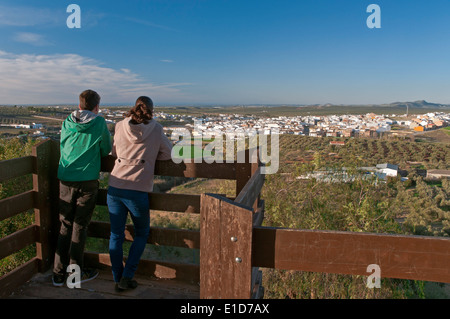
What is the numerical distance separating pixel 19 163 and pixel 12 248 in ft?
2.14

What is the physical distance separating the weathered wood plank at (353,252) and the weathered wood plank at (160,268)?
153cm

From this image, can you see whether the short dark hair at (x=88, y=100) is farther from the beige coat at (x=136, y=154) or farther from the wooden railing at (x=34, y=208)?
the wooden railing at (x=34, y=208)

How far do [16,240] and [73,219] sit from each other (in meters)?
0.42

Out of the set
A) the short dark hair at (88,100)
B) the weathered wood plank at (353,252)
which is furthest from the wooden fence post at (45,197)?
the weathered wood plank at (353,252)

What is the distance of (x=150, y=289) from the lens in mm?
2619

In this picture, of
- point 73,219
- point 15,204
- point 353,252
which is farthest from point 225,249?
point 15,204

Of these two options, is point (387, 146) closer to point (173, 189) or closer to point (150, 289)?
point (173, 189)

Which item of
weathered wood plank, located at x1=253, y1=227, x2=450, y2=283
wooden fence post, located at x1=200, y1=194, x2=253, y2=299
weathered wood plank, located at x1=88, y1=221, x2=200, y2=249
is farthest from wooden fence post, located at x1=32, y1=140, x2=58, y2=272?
weathered wood plank, located at x1=253, y1=227, x2=450, y2=283

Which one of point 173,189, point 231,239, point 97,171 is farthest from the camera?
point 173,189

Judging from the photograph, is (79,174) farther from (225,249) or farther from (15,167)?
(225,249)

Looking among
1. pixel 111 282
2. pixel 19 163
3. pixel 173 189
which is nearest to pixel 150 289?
pixel 111 282

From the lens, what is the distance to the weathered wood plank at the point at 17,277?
249cm

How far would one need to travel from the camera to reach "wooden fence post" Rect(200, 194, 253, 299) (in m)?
1.27
